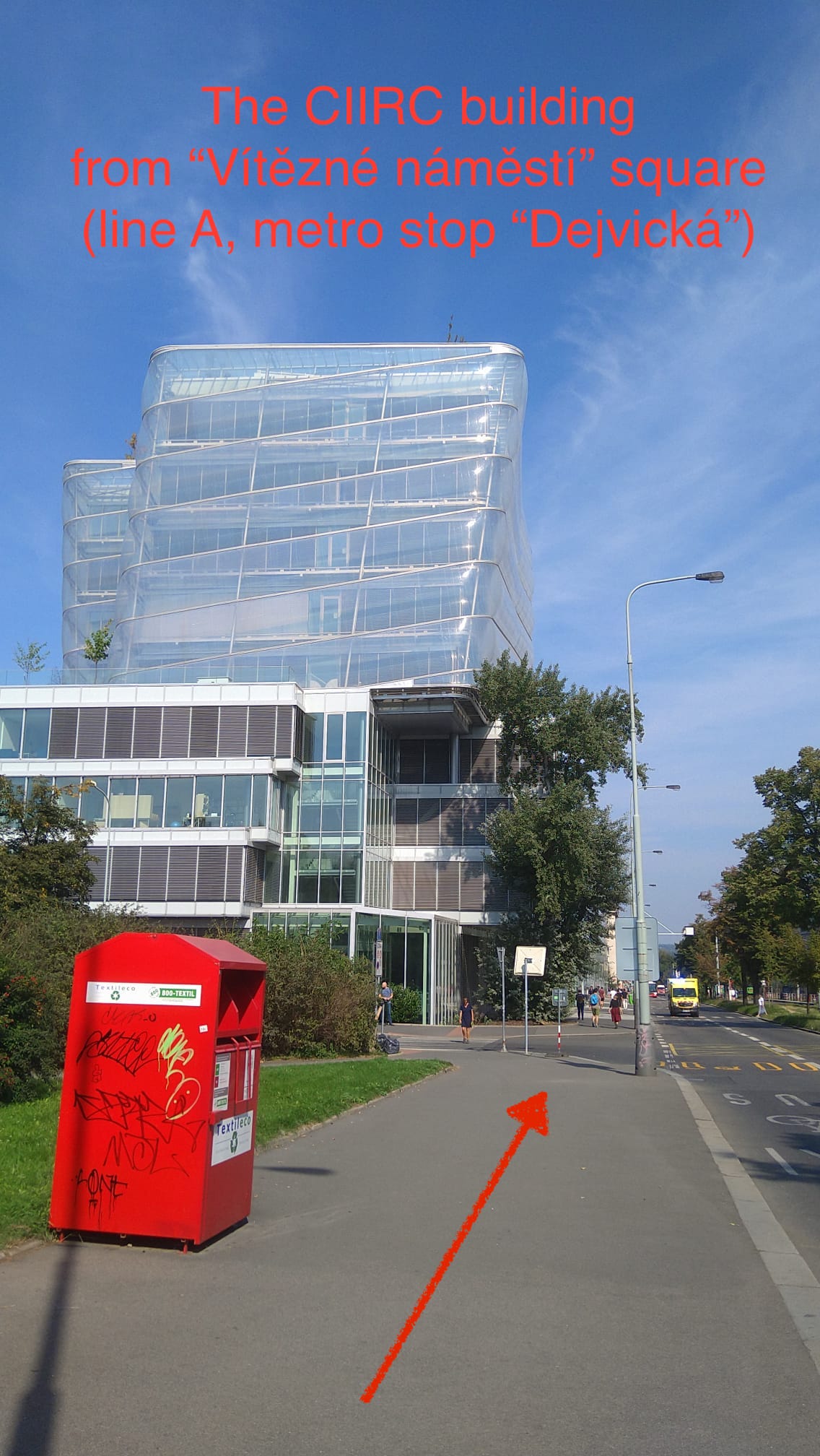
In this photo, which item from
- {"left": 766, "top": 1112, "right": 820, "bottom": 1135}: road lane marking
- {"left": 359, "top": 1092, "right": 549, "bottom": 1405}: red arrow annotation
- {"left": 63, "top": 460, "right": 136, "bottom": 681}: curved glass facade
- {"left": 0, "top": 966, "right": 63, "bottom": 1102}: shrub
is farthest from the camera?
{"left": 63, "top": 460, "right": 136, "bottom": 681}: curved glass facade

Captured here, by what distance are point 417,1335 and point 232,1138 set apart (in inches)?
84.3

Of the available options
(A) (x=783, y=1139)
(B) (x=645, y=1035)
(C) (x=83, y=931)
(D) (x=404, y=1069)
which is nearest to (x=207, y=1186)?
(A) (x=783, y=1139)

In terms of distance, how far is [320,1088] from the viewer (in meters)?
16.8

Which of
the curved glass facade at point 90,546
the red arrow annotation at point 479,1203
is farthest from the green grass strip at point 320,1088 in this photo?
the curved glass facade at point 90,546

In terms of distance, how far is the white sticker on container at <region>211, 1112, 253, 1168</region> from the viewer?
7.36 metres

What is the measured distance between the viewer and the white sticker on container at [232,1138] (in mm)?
7355

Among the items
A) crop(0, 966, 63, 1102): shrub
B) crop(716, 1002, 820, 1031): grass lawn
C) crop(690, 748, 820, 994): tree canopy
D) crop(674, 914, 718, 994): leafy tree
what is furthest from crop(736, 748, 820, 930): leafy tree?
crop(674, 914, 718, 994): leafy tree

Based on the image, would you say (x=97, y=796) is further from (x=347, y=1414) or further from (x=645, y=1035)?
(x=347, y=1414)

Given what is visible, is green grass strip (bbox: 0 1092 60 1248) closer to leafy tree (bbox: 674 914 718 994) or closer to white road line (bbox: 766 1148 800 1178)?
white road line (bbox: 766 1148 800 1178)

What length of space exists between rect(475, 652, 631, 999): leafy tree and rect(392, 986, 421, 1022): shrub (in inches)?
256

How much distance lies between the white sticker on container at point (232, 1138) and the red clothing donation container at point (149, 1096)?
2 cm

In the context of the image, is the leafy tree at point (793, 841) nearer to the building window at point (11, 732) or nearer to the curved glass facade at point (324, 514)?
the curved glass facade at point (324, 514)

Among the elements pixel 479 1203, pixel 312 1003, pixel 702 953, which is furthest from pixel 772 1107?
pixel 702 953

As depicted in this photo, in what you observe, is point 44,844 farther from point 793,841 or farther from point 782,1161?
point 793,841
